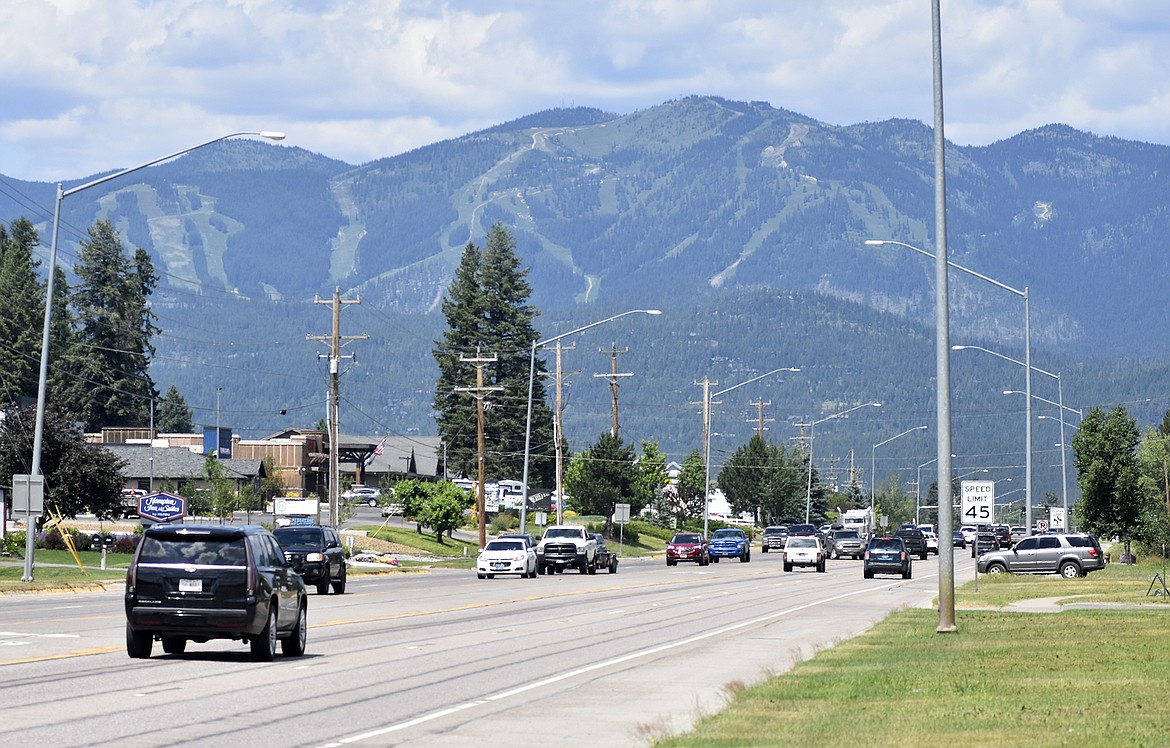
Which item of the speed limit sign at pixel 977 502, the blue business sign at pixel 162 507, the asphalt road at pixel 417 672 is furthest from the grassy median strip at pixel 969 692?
the blue business sign at pixel 162 507

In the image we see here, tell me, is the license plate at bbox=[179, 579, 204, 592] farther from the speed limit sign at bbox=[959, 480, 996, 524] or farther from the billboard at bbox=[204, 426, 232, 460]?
the billboard at bbox=[204, 426, 232, 460]

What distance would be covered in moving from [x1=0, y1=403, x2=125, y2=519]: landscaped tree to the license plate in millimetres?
48932

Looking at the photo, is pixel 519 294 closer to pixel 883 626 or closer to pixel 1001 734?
pixel 883 626

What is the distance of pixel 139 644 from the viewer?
22875 millimetres

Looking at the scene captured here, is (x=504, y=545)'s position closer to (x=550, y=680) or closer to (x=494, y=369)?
(x=550, y=680)

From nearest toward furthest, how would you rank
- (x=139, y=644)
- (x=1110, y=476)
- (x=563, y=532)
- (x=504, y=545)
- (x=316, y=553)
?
(x=139, y=644), (x=316, y=553), (x=504, y=545), (x=1110, y=476), (x=563, y=532)

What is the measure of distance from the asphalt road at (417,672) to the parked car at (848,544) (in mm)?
50966

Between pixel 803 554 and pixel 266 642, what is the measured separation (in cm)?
5076

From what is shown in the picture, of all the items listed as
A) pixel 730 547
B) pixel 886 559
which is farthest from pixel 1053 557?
pixel 730 547

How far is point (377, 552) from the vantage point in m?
82.8

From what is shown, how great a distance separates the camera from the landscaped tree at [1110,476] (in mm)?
65812

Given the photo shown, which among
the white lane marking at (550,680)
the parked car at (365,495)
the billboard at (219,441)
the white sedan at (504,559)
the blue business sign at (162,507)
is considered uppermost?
the billboard at (219,441)

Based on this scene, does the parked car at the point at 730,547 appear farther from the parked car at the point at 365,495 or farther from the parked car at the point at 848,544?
the parked car at the point at 365,495

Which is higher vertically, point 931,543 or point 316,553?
point 316,553
